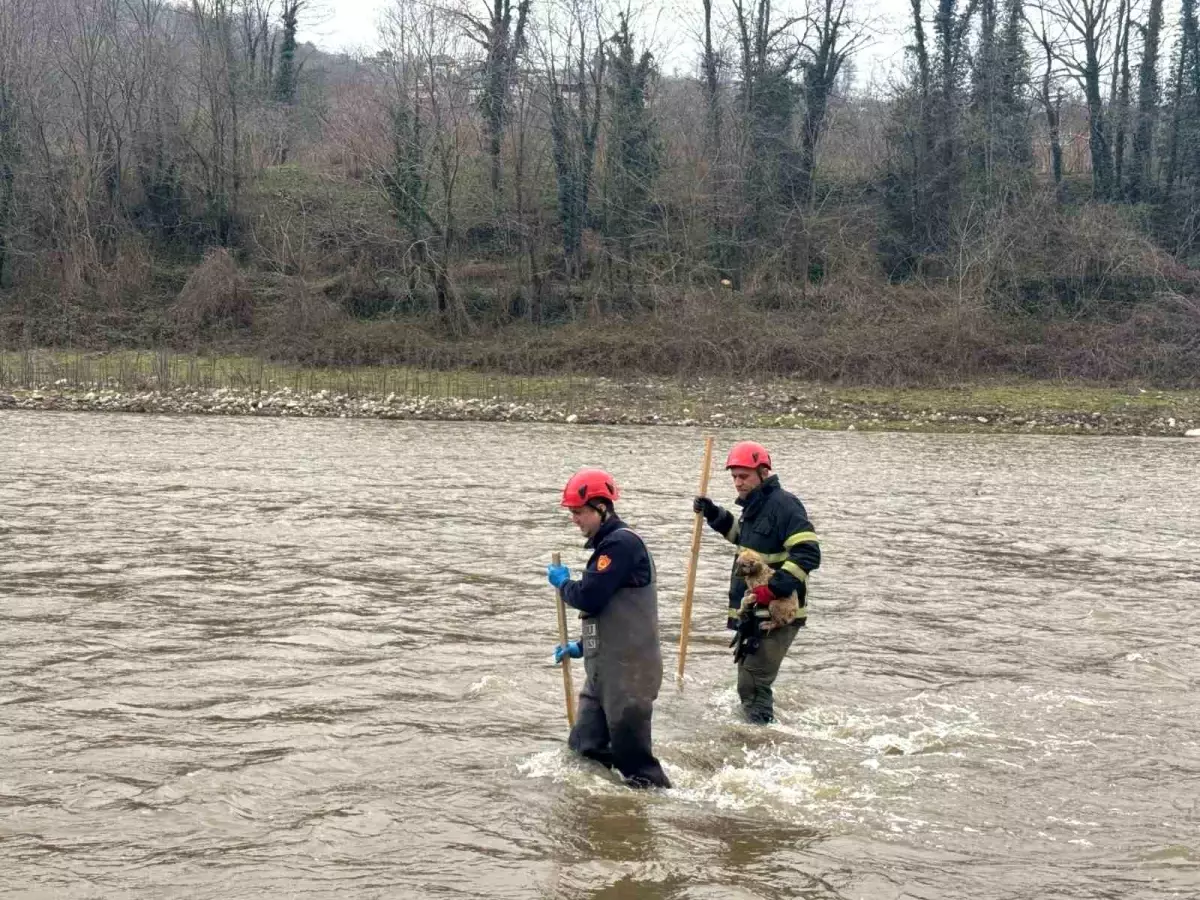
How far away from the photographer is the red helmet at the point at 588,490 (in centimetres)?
731

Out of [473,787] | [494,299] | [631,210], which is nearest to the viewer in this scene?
[473,787]

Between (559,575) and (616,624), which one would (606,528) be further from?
(616,624)

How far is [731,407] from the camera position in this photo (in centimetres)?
3441

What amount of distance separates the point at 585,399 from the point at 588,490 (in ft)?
92.6

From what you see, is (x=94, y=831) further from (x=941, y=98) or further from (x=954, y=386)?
(x=941, y=98)

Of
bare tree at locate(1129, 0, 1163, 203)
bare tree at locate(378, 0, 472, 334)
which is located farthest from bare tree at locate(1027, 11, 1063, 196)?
bare tree at locate(378, 0, 472, 334)

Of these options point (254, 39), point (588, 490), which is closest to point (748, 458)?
point (588, 490)

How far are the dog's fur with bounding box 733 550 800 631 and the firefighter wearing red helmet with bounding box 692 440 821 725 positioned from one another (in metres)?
0.05

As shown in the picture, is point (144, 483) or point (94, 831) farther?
point (144, 483)

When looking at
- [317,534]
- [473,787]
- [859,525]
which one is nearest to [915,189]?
[859,525]

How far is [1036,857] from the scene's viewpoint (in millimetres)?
7121

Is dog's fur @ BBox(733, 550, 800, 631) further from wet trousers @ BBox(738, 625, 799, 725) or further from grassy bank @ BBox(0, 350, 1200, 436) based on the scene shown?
grassy bank @ BBox(0, 350, 1200, 436)

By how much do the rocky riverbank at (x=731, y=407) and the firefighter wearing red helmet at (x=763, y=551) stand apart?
76.7 ft

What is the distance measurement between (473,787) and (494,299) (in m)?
39.3
